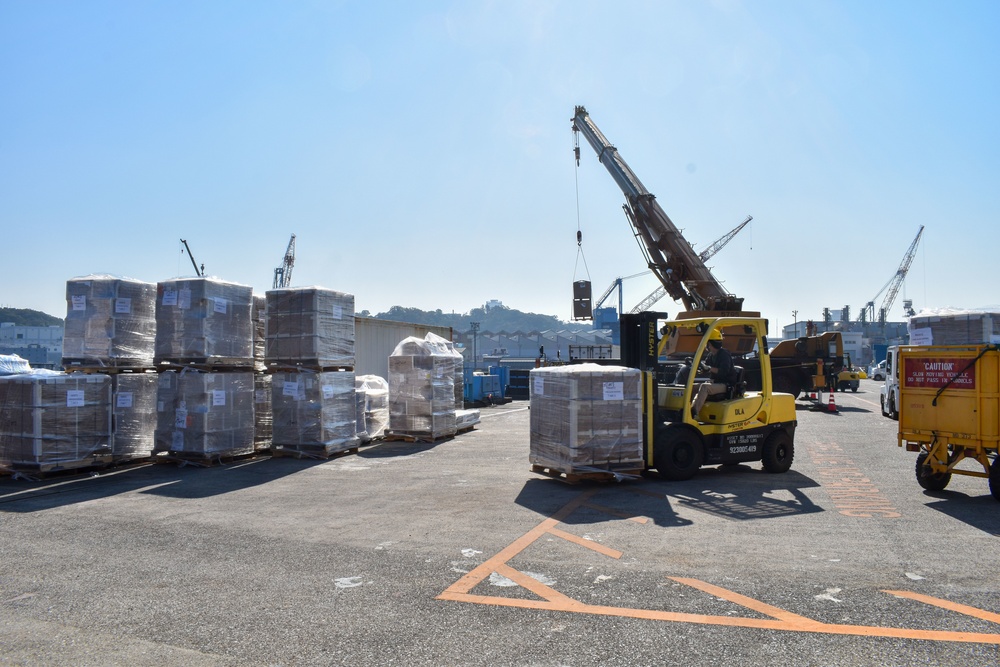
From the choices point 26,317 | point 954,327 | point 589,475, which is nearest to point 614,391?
point 589,475

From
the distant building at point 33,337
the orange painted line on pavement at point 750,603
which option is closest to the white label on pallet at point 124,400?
the orange painted line on pavement at point 750,603

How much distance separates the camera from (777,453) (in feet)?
32.5

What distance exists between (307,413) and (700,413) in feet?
21.2

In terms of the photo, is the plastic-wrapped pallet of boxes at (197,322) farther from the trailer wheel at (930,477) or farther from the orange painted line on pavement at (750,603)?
the trailer wheel at (930,477)

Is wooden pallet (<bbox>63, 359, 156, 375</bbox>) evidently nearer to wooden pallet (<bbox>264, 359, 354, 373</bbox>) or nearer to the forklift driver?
wooden pallet (<bbox>264, 359, 354, 373</bbox>)

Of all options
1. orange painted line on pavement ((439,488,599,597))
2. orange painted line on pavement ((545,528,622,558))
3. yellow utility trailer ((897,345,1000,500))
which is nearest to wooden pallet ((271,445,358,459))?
orange painted line on pavement ((439,488,599,597))

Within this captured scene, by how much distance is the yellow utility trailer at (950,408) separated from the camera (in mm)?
7676

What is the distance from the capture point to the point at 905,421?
8.46 meters

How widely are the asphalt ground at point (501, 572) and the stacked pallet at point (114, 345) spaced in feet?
5.65

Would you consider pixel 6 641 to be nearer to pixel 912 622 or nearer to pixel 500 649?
pixel 500 649

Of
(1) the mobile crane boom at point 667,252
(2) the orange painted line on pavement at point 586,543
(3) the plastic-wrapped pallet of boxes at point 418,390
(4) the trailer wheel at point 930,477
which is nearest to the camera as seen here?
(2) the orange painted line on pavement at point 586,543

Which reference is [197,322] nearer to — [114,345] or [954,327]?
[114,345]

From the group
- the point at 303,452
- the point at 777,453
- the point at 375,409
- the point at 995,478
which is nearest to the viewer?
the point at 995,478

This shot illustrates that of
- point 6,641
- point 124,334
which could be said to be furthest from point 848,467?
point 124,334
